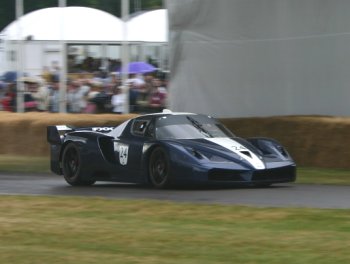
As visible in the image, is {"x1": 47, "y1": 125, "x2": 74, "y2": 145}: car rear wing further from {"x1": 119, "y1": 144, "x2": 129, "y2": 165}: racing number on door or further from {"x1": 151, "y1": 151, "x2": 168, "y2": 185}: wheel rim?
{"x1": 151, "y1": 151, "x2": 168, "y2": 185}: wheel rim

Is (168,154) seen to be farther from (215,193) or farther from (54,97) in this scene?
(54,97)

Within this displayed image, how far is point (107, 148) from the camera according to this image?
1371cm

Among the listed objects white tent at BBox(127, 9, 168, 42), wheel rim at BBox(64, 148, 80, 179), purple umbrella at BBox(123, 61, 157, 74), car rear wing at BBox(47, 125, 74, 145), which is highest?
white tent at BBox(127, 9, 168, 42)

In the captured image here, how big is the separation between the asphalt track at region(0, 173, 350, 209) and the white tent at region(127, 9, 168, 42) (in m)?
17.5

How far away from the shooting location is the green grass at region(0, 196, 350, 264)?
23.0 feet

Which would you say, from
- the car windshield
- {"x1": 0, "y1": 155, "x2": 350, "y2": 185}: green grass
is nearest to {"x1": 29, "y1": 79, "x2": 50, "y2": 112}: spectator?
{"x1": 0, "y1": 155, "x2": 350, "y2": 185}: green grass

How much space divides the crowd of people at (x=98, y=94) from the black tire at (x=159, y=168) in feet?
30.2

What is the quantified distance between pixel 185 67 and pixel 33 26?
13.9m

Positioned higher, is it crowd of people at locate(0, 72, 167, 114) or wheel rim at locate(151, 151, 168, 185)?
crowd of people at locate(0, 72, 167, 114)

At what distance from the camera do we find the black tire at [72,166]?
14.1 m

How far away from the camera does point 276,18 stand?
60.5 feet

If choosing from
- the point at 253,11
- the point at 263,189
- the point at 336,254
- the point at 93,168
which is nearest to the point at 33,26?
the point at 253,11

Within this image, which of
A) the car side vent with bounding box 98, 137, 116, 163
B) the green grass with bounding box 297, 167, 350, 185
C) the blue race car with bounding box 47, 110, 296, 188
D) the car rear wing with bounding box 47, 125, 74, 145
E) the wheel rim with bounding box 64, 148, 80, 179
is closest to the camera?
the blue race car with bounding box 47, 110, 296, 188

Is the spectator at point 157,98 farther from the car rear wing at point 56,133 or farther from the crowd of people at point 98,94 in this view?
the car rear wing at point 56,133
